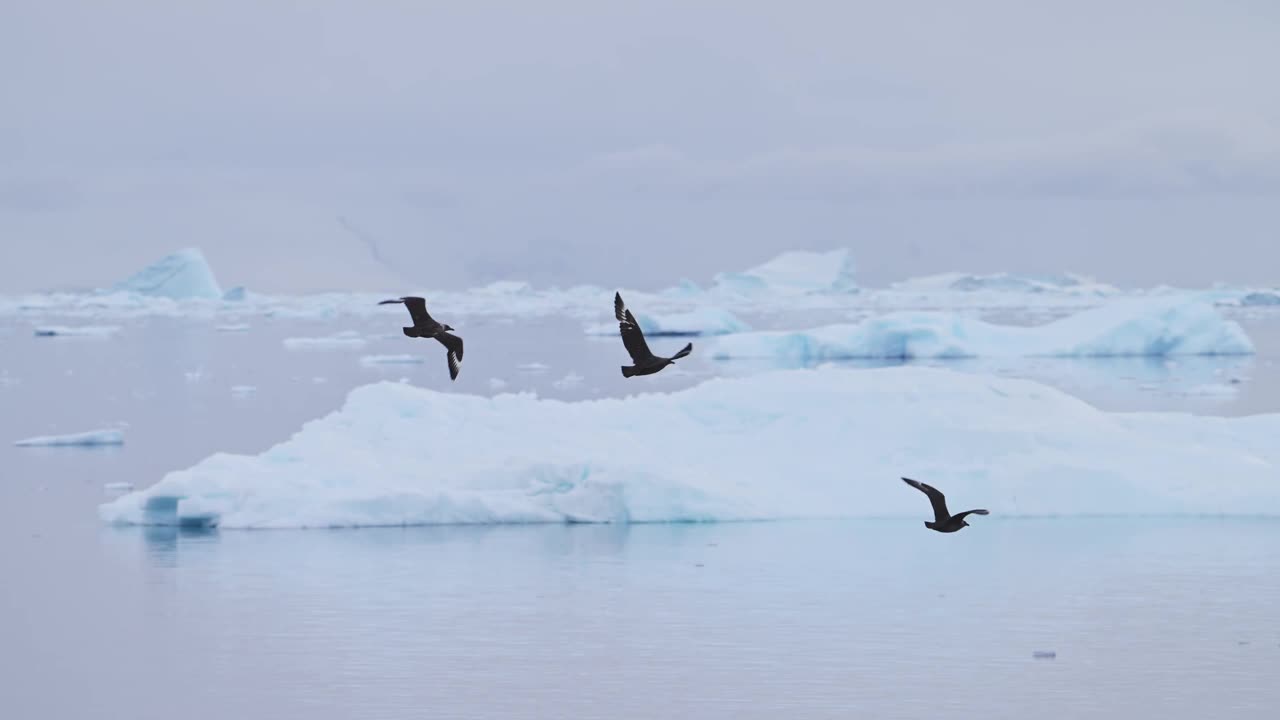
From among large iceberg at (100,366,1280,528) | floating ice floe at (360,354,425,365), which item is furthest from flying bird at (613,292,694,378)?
floating ice floe at (360,354,425,365)

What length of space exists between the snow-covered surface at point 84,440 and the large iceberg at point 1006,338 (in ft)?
68.6

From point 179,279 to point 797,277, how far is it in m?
37.4

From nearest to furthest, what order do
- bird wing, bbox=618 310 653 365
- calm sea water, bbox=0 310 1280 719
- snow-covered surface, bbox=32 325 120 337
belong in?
bird wing, bbox=618 310 653 365, calm sea water, bbox=0 310 1280 719, snow-covered surface, bbox=32 325 120 337

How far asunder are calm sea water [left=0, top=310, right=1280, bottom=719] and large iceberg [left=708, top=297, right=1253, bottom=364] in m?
24.7

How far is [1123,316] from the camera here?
4497 centimetres

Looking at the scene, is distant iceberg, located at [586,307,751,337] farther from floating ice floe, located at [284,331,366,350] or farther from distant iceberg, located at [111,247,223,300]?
distant iceberg, located at [111,247,223,300]

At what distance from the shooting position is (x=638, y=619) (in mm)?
13891

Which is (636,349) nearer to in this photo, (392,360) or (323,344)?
(392,360)

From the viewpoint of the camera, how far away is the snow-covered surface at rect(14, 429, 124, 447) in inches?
981

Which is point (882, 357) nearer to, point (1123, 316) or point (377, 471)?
point (1123, 316)

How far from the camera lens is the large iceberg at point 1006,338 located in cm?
4300

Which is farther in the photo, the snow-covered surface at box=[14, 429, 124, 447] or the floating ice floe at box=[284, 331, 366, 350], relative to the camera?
the floating ice floe at box=[284, 331, 366, 350]

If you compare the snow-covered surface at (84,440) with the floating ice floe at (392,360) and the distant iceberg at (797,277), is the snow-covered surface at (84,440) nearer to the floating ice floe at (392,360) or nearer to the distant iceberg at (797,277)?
the floating ice floe at (392,360)

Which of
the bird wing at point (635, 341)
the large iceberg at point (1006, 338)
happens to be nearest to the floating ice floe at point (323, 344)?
the large iceberg at point (1006, 338)
